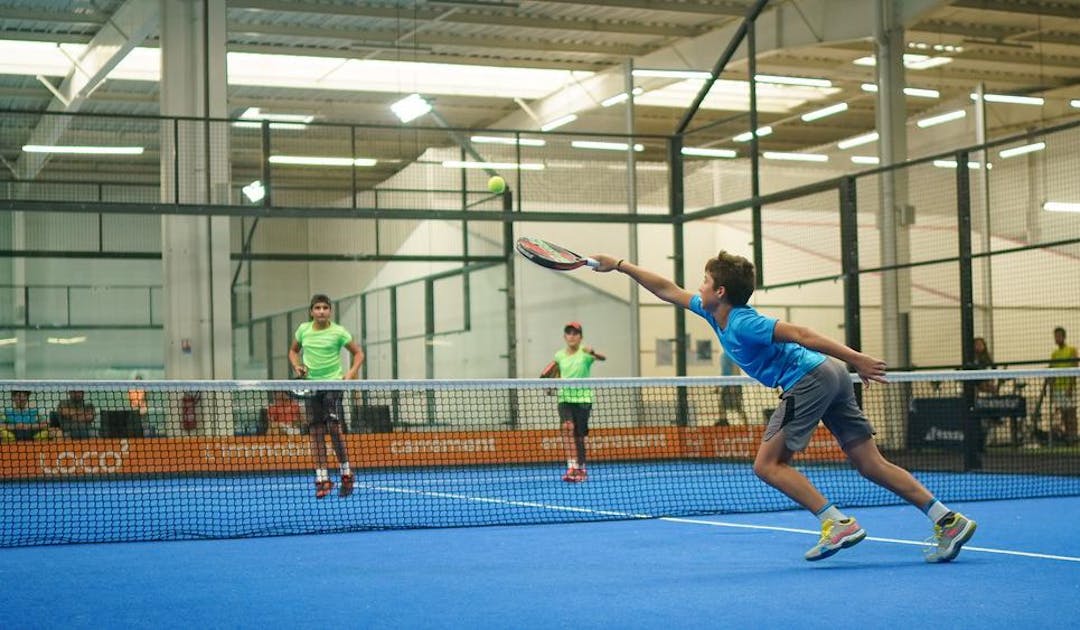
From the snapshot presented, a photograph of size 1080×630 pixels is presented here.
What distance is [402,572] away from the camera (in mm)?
6504

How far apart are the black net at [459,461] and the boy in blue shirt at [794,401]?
2.92 m

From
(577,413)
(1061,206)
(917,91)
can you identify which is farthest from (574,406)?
(1061,206)

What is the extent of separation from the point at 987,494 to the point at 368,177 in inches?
491

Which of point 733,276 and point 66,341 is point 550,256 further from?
point 66,341

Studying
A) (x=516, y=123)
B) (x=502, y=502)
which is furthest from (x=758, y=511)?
(x=516, y=123)

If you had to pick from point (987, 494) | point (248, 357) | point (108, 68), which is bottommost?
point (987, 494)

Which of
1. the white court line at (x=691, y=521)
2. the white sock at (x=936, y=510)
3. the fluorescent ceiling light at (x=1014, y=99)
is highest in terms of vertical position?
the fluorescent ceiling light at (x=1014, y=99)

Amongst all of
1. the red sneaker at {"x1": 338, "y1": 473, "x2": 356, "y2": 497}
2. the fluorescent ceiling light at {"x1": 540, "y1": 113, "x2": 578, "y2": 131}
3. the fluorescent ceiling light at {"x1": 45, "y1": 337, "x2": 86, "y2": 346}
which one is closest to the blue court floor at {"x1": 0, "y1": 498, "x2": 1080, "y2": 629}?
the red sneaker at {"x1": 338, "y1": 473, "x2": 356, "y2": 497}

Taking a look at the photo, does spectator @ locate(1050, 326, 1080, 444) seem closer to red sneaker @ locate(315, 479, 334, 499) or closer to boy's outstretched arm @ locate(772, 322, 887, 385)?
red sneaker @ locate(315, 479, 334, 499)

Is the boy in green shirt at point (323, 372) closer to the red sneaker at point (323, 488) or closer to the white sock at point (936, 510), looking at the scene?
the red sneaker at point (323, 488)

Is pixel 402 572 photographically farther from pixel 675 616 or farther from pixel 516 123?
pixel 516 123

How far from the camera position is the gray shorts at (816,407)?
250 inches

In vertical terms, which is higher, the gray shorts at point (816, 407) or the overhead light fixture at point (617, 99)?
the overhead light fixture at point (617, 99)

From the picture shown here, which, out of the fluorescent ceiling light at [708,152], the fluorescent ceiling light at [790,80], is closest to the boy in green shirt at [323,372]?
the fluorescent ceiling light at [708,152]
